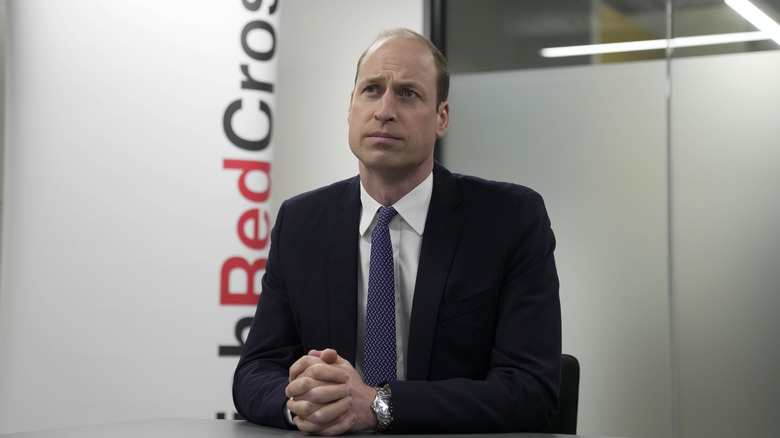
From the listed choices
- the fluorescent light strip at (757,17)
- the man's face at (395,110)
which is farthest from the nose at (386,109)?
the fluorescent light strip at (757,17)

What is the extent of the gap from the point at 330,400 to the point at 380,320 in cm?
33

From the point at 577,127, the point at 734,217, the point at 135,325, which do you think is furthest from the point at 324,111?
the point at 734,217

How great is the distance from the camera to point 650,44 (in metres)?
4.00

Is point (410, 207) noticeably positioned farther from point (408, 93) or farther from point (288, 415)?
point (288, 415)

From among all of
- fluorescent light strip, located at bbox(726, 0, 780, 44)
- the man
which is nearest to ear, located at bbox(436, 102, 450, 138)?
the man

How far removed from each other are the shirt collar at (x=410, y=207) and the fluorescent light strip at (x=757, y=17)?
94.6 inches

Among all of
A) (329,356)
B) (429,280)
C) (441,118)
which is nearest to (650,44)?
(441,118)

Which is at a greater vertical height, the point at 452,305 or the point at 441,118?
the point at 441,118

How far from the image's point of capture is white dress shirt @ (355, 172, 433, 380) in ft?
6.04

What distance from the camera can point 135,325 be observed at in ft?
10.5

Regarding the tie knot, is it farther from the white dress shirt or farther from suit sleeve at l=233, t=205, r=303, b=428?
suit sleeve at l=233, t=205, r=303, b=428

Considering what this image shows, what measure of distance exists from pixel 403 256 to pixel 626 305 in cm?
232

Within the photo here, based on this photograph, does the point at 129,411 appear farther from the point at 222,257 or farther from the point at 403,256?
the point at 403,256

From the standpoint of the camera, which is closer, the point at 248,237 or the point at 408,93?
the point at 408,93
